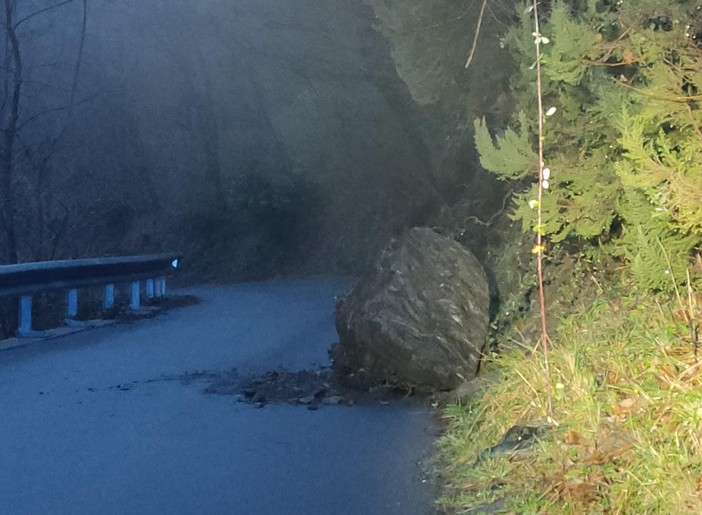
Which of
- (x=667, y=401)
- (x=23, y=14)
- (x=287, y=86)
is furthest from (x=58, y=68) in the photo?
(x=667, y=401)

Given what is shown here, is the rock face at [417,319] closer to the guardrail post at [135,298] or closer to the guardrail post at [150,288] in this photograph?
the guardrail post at [135,298]

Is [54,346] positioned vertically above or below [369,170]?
below

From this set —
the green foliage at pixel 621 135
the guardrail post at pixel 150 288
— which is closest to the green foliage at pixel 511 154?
the green foliage at pixel 621 135

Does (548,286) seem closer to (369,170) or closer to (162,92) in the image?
(369,170)

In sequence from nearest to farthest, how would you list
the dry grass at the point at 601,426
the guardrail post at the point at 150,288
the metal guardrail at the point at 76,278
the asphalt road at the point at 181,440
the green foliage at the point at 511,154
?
the dry grass at the point at 601,426, the asphalt road at the point at 181,440, the green foliage at the point at 511,154, the metal guardrail at the point at 76,278, the guardrail post at the point at 150,288

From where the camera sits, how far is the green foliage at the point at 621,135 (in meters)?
7.19

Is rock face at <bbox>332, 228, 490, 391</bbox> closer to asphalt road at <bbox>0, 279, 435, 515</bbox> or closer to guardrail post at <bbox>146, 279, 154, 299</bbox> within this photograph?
asphalt road at <bbox>0, 279, 435, 515</bbox>

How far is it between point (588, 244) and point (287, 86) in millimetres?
22146

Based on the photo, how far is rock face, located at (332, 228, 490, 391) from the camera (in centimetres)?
953

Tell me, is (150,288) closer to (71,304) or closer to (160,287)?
(160,287)

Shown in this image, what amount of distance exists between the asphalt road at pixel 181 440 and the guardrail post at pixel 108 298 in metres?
3.20

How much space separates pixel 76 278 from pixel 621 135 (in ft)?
32.6

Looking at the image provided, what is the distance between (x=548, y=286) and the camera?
10.5m

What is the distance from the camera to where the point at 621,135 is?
8117 millimetres
